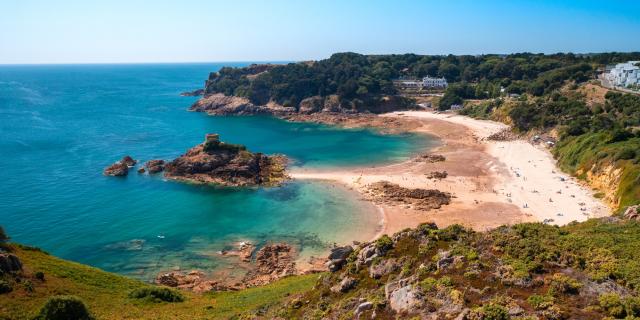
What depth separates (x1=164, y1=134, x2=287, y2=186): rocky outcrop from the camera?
64688 mm

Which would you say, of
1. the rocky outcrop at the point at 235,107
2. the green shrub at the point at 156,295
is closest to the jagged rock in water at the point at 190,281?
the green shrub at the point at 156,295

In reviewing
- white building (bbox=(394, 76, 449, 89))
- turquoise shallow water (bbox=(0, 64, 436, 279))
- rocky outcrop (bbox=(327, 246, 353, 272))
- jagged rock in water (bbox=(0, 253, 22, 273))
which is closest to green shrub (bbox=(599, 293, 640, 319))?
rocky outcrop (bbox=(327, 246, 353, 272))

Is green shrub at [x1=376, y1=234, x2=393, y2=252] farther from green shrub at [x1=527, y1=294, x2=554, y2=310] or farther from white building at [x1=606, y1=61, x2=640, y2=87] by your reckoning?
white building at [x1=606, y1=61, x2=640, y2=87]

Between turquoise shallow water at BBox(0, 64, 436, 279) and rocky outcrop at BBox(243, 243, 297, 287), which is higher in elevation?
turquoise shallow water at BBox(0, 64, 436, 279)

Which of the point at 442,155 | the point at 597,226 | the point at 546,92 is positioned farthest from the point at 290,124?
the point at 597,226

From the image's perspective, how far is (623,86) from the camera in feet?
316

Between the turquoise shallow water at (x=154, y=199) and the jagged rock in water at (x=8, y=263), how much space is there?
13.0 metres

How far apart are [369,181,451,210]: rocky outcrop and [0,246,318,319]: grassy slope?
80.2 ft

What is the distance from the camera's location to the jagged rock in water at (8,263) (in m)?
24.4

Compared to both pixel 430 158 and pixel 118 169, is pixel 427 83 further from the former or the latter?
pixel 118 169

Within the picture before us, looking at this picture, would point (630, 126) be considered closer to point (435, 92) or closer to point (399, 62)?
point (435, 92)

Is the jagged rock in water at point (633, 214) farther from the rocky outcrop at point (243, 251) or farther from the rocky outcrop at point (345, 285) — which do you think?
the rocky outcrop at point (243, 251)

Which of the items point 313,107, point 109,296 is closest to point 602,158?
point 109,296

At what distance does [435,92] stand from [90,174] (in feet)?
350
